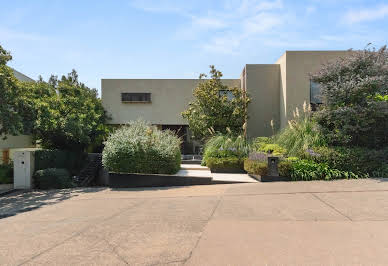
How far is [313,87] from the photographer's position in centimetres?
1352

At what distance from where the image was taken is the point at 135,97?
1750cm

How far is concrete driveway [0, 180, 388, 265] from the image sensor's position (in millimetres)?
3500

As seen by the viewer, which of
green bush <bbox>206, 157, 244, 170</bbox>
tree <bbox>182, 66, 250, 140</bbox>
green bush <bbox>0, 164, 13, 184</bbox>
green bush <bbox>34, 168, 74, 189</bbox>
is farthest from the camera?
tree <bbox>182, 66, 250, 140</bbox>

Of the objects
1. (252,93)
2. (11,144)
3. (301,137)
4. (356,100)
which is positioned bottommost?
(11,144)

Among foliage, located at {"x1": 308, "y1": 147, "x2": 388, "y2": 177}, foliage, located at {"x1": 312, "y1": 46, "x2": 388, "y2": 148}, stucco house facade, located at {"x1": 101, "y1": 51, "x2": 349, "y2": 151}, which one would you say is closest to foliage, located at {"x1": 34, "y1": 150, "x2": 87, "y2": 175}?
stucco house facade, located at {"x1": 101, "y1": 51, "x2": 349, "y2": 151}

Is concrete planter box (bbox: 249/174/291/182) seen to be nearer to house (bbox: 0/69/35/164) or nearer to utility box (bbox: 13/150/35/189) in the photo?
utility box (bbox: 13/150/35/189)

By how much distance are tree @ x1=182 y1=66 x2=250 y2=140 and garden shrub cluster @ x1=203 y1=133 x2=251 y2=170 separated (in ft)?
5.13

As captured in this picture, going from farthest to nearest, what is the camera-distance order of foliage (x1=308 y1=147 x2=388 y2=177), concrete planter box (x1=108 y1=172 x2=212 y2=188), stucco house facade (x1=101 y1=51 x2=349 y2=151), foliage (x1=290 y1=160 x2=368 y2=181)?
stucco house facade (x1=101 y1=51 x2=349 y2=151) → concrete planter box (x1=108 y1=172 x2=212 y2=188) → foliage (x1=308 y1=147 x2=388 y2=177) → foliage (x1=290 y1=160 x2=368 y2=181)

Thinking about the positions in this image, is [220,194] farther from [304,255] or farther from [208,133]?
[208,133]

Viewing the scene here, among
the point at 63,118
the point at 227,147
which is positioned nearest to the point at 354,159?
the point at 227,147

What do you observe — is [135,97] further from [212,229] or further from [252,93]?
[212,229]

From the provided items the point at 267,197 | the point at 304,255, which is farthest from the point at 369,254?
the point at 267,197

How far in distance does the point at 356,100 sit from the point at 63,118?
491 inches

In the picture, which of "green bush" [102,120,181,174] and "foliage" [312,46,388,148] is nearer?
"foliage" [312,46,388,148]
